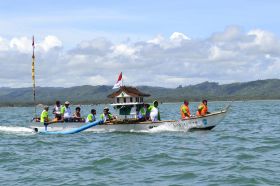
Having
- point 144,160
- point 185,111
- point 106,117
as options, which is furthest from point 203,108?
point 144,160

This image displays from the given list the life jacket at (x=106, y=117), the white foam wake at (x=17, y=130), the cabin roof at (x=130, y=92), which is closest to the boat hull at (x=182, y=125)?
the life jacket at (x=106, y=117)

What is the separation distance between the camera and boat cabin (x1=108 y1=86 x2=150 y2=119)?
33.4 meters

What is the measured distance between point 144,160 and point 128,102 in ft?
43.3

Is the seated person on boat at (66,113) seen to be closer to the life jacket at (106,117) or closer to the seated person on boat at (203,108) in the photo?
the life jacket at (106,117)

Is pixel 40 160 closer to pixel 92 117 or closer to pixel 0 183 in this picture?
pixel 0 183

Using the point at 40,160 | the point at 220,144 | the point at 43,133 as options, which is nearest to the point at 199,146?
the point at 220,144

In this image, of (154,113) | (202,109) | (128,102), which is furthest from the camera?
(128,102)

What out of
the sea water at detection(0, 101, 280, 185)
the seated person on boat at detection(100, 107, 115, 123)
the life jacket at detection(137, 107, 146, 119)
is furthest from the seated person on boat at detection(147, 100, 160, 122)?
the seated person on boat at detection(100, 107, 115, 123)

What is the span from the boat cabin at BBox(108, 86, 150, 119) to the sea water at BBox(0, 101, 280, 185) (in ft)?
9.55

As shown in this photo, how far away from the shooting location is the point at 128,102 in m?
33.5

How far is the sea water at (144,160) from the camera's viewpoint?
1677 centimetres

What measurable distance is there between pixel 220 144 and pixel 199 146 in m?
1.40

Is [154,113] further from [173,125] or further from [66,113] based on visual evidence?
[66,113]

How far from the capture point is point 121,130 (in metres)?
33.0
